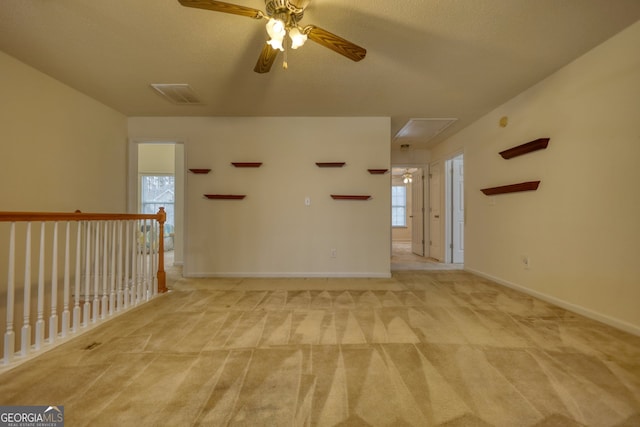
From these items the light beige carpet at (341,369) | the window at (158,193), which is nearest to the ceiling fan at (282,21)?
the light beige carpet at (341,369)

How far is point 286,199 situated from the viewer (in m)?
4.11

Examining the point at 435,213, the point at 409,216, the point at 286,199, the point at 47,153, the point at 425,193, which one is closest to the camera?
the point at 47,153

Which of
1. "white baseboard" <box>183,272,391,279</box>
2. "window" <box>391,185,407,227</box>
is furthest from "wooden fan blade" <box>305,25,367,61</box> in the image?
"window" <box>391,185,407,227</box>

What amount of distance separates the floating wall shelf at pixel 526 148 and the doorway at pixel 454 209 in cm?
179

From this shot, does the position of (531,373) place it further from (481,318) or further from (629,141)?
(629,141)

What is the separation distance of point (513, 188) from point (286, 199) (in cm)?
295

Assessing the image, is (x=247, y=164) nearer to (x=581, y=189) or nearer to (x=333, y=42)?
(x=333, y=42)

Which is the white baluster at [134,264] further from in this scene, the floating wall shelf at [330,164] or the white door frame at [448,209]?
the white door frame at [448,209]

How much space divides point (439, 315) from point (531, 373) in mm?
929

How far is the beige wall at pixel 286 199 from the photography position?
407 cm

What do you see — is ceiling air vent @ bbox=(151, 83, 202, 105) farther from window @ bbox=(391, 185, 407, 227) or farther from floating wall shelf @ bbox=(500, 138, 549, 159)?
window @ bbox=(391, 185, 407, 227)

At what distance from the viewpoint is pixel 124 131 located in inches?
162

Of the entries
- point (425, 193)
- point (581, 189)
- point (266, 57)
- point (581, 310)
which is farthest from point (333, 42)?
point (425, 193)

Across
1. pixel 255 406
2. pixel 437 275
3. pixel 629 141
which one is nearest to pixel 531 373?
pixel 255 406
